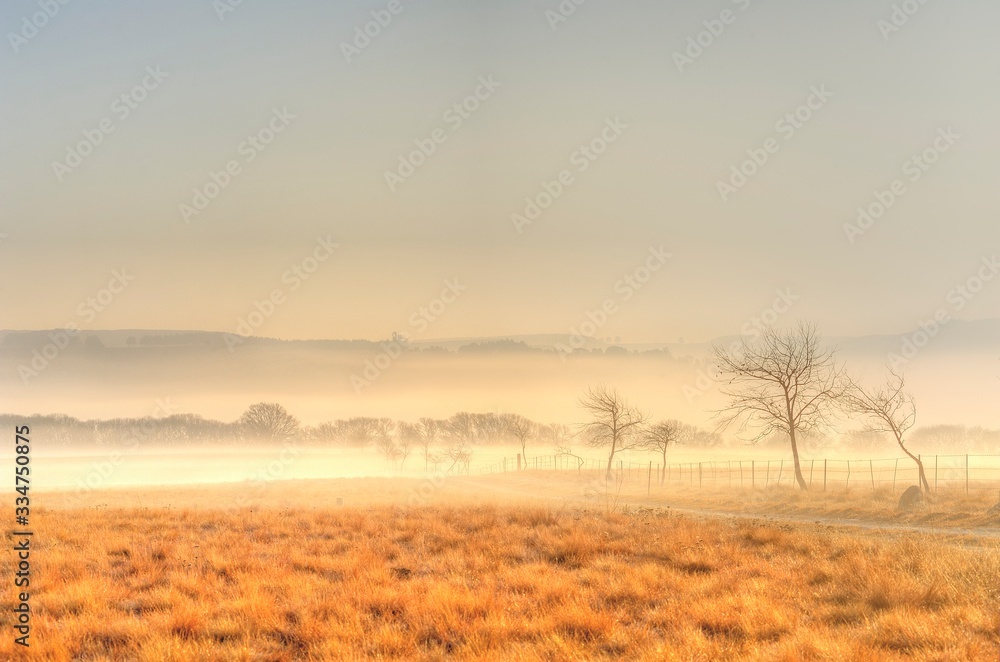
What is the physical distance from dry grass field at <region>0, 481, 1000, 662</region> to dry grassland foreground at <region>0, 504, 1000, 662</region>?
0.13ft

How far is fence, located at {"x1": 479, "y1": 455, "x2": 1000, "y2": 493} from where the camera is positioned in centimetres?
5069

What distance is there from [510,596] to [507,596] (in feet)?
0.19

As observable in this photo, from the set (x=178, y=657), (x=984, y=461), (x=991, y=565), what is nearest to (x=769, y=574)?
(x=991, y=565)

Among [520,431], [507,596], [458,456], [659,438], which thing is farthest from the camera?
[458,456]

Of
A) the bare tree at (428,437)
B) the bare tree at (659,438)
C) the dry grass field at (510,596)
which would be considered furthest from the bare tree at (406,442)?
the dry grass field at (510,596)

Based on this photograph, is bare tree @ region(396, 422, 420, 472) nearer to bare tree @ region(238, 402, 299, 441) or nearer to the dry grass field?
bare tree @ region(238, 402, 299, 441)

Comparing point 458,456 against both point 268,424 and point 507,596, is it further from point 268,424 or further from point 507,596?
point 507,596

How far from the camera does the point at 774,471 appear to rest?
71.7 metres

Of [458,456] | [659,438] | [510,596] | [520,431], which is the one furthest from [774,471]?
[510,596]

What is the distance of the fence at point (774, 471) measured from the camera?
50.7 m

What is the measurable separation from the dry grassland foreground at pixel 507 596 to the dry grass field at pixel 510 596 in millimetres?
39

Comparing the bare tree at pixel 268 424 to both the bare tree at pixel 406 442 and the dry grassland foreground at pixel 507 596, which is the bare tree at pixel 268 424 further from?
the dry grassland foreground at pixel 507 596

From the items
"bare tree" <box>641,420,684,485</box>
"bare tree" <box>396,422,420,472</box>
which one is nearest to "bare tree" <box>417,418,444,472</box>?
"bare tree" <box>396,422,420,472</box>

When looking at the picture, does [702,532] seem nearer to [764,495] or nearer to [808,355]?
[764,495]
